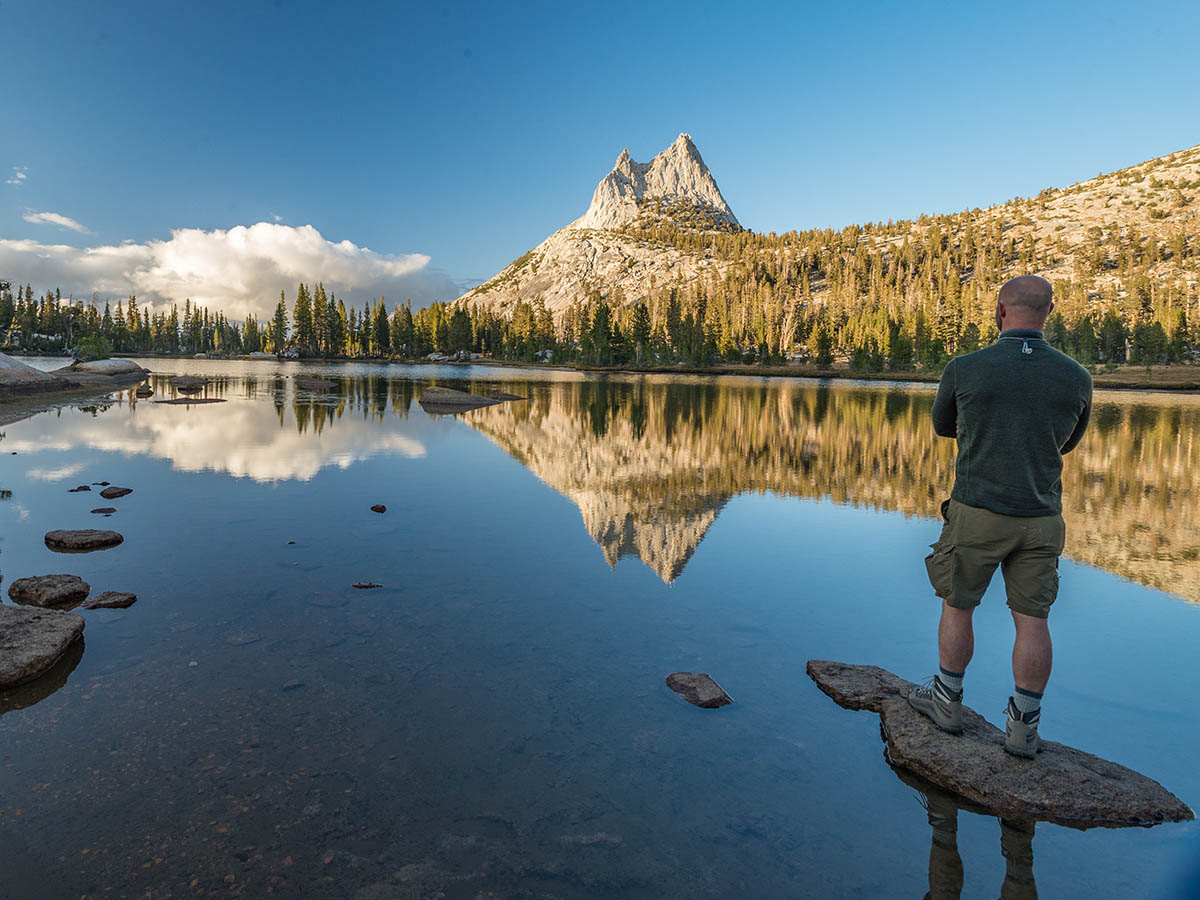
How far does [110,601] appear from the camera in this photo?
23.5ft

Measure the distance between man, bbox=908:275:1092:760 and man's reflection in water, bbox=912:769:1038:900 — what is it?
2.21ft

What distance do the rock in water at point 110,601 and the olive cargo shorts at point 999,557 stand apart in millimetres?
8480

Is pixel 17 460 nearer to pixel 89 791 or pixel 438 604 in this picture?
pixel 438 604

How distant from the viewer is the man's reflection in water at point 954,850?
137 inches

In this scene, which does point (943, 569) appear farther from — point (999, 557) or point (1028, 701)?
point (1028, 701)

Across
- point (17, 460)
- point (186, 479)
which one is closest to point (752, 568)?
point (186, 479)

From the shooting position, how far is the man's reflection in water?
3.49 meters

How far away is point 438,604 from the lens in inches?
296

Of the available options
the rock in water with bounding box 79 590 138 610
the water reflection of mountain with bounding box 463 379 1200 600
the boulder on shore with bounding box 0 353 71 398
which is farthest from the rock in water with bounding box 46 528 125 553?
the boulder on shore with bounding box 0 353 71 398

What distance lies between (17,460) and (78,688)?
49.9 feet

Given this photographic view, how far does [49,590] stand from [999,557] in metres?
9.94

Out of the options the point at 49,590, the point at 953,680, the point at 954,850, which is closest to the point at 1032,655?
the point at 953,680

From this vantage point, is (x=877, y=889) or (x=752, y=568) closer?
(x=877, y=889)

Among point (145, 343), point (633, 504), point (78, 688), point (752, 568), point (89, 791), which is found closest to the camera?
point (89, 791)
